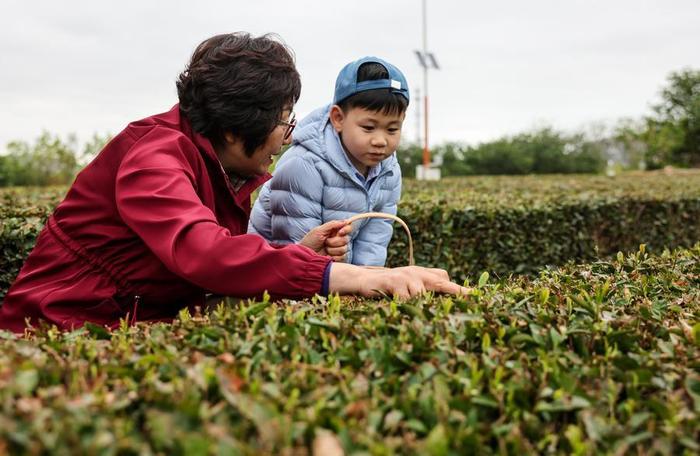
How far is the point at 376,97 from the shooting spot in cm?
358

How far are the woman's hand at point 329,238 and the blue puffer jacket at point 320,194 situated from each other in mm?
669

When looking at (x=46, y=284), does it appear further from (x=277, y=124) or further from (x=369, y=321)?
(x=369, y=321)

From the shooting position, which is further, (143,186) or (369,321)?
(143,186)

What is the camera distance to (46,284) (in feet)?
8.19

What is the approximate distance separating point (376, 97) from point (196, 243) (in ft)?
5.95

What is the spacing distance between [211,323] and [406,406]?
753mm

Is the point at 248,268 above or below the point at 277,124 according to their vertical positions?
below

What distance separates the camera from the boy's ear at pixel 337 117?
3.78 meters

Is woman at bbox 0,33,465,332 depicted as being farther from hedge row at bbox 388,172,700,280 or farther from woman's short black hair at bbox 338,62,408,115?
hedge row at bbox 388,172,700,280

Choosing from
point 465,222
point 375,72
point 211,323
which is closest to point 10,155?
point 465,222

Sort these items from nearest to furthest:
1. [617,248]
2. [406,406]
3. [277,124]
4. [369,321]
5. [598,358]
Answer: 1. [406,406]
2. [598,358]
3. [369,321]
4. [277,124]
5. [617,248]

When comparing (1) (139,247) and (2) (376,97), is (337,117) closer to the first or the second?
(2) (376,97)

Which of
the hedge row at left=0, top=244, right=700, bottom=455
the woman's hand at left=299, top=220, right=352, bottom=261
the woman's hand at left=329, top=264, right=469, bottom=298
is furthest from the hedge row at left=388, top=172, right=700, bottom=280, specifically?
the hedge row at left=0, top=244, right=700, bottom=455

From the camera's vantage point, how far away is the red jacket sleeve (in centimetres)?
203
